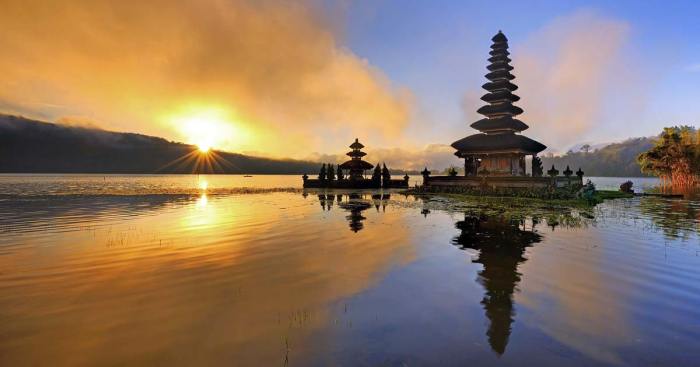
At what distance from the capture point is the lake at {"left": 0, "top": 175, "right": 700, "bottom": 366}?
4707 mm

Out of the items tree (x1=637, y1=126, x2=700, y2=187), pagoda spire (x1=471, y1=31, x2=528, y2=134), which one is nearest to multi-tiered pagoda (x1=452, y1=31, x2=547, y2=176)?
pagoda spire (x1=471, y1=31, x2=528, y2=134)

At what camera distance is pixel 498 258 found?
1000 centimetres

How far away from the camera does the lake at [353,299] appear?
185 inches

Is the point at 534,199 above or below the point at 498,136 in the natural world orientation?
below

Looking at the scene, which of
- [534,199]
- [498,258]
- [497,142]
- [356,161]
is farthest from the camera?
[356,161]

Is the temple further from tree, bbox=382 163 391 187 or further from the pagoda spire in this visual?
tree, bbox=382 163 391 187

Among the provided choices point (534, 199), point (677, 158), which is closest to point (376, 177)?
point (534, 199)

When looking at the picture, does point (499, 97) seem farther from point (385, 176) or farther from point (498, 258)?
point (498, 258)

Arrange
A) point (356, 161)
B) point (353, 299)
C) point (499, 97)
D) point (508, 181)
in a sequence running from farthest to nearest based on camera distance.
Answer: point (356, 161)
point (499, 97)
point (508, 181)
point (353, 299)

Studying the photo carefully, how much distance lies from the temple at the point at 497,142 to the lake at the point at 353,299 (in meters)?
25.9

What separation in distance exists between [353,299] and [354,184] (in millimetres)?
48930

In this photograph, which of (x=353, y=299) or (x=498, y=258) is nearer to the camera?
(x=353, y=299)

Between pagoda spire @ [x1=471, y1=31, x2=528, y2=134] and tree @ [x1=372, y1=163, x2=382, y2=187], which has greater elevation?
pagoda spire @ [x1=471, y1=31, x2=528, y2=134]

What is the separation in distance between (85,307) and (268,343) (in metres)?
4.01
